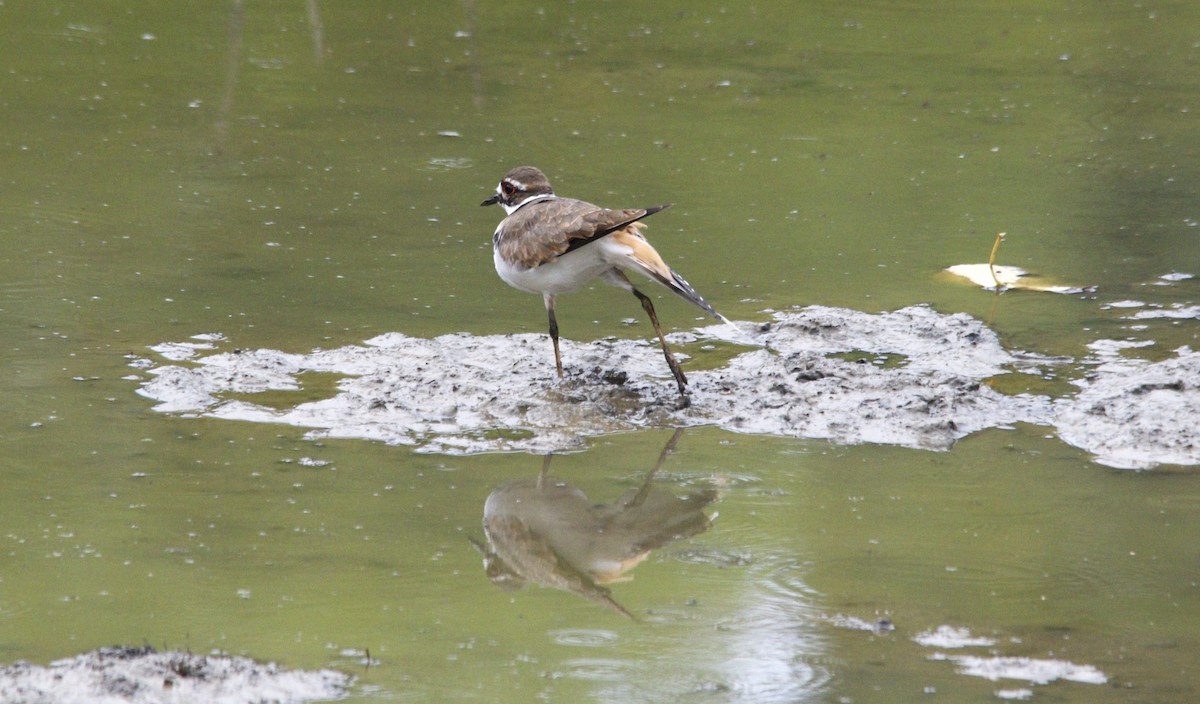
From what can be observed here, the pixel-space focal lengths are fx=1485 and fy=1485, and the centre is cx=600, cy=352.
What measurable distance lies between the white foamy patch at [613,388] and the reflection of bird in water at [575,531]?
0.48m

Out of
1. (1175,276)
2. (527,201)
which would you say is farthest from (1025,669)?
(1175,276)

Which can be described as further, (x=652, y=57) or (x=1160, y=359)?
(x=652, y=57)

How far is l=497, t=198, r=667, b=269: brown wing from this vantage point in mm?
6000

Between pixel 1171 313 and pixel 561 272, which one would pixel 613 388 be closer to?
pixel 561 272

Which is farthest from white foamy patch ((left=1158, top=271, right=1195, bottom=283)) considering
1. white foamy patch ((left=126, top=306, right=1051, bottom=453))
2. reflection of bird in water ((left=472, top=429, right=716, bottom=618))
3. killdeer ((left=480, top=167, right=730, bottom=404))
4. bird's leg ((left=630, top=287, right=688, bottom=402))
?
reflection of bird in water ((left=472, top=429, right=716, bottom=618))

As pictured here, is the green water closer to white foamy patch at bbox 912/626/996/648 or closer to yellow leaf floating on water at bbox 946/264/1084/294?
white foamy patch at bbox 912/626/996/648

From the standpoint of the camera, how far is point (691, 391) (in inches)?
250

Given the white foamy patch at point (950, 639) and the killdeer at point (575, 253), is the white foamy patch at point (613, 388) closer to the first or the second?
the killdeer at point (575, 253)

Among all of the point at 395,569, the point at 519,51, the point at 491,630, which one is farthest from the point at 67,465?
the point at 519,51

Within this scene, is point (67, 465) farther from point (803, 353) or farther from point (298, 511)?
point (803, 353)

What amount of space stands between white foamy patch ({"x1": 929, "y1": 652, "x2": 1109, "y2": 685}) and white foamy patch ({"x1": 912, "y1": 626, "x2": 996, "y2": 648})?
8cm

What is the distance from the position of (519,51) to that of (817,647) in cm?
943

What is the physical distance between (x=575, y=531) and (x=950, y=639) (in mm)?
1410

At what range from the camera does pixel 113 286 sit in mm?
7738
